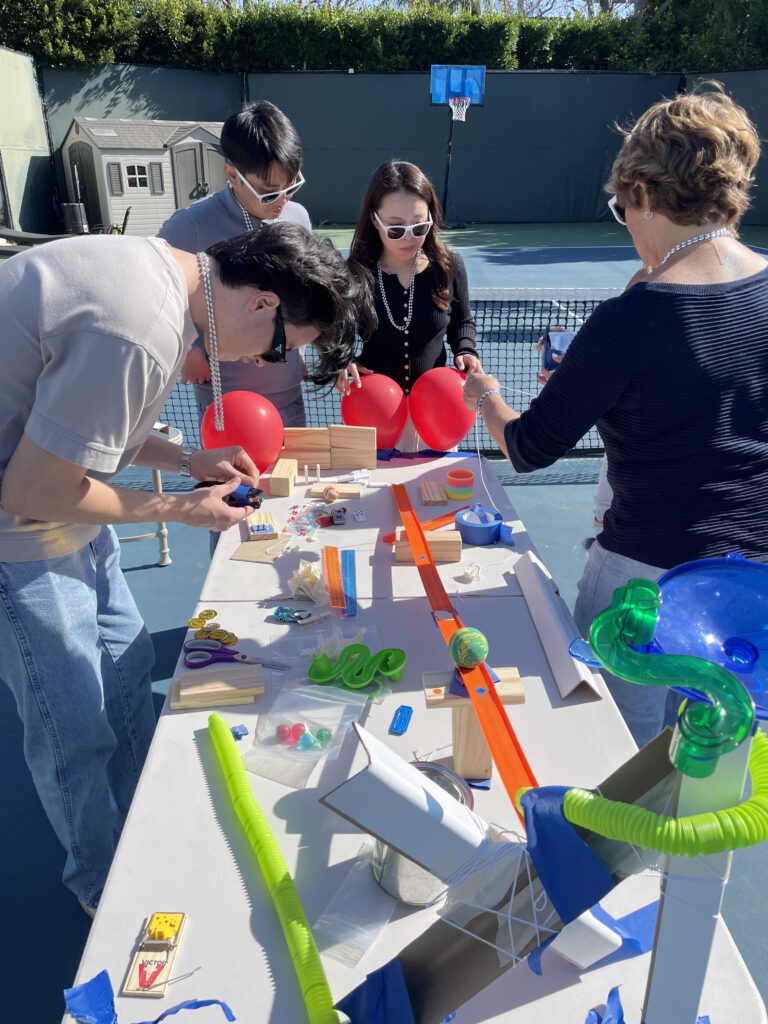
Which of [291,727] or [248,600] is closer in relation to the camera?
[291,727]

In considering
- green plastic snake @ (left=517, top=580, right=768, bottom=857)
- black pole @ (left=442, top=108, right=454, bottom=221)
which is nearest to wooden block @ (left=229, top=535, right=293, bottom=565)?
green plastic snake @ (left=517, top=580, right=768, bottom=857)

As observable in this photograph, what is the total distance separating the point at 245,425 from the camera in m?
2.94

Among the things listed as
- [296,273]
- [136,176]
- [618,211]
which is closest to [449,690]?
[296,273]

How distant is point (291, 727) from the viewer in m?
1.85

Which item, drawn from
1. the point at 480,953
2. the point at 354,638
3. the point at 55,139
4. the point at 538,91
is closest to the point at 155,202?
the point at 55,139

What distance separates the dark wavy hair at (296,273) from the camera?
179cm

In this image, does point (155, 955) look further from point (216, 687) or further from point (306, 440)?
point (306, 440)

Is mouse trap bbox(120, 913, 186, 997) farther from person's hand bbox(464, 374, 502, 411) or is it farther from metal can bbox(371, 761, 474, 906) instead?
person's hand bbox(464, 374, 502, 411)

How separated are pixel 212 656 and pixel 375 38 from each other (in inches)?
922

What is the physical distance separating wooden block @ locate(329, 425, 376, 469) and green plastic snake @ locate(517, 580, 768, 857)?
2487 millimetres

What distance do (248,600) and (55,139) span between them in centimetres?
2112

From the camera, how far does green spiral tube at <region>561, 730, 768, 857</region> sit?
0.81m

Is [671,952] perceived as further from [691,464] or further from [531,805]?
[691,464]

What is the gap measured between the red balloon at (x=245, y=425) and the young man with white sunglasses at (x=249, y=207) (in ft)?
0.73
